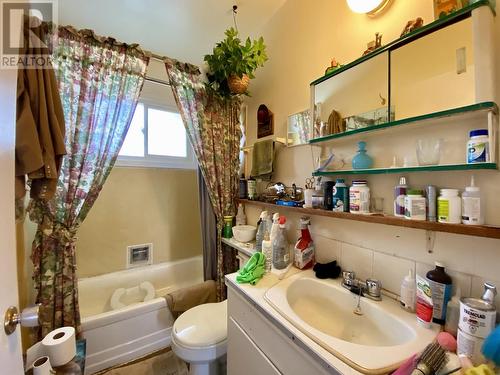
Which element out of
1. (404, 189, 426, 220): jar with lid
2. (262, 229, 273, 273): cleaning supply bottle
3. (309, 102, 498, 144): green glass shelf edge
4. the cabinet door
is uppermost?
(309, 102, 498, 144): green glass shelf edge

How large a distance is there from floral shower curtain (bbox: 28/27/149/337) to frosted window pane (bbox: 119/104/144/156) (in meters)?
0.76

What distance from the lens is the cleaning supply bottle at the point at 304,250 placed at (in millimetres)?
1210

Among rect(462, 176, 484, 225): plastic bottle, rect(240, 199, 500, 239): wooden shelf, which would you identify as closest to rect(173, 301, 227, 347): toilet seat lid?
rect(240, 199, 500, 239): wooden shelf

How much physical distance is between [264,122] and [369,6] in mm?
922

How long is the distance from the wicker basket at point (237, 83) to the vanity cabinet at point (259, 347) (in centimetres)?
136

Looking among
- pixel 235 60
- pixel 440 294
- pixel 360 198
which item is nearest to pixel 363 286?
pixel 440 294

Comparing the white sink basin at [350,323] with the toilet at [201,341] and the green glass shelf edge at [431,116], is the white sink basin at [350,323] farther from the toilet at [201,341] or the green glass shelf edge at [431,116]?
the green glass shelf edge at [431,116]

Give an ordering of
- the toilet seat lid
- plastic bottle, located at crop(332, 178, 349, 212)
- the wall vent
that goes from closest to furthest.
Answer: plastic bottle, located at crop(332, 178, 349, 212), the toilet seat lid, the wall vent

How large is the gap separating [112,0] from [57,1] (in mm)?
359

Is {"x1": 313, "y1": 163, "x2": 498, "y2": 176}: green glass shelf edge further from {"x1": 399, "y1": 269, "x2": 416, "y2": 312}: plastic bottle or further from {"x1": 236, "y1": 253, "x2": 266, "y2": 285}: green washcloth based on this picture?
{"x1": 236, "y1": 253, "x2": 266, "y2": 285}: green washcloth

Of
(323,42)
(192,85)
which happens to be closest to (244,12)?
(192,85)

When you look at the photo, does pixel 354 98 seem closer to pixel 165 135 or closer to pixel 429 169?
pixel 429 169

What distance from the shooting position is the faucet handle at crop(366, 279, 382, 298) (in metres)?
0.91

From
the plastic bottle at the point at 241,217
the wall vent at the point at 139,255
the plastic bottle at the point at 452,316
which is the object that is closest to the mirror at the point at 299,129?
the plastic bottle at the point at 241,217
